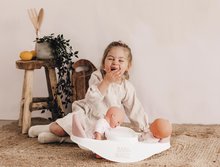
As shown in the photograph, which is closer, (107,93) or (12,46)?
(107,93)

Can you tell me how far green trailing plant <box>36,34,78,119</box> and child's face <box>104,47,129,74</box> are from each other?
0.34m

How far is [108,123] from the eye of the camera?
204cm

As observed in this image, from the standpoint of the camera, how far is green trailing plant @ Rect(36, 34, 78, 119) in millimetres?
2650

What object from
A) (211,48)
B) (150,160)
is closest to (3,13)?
(211,48)

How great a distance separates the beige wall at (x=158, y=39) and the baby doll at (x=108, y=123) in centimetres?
80

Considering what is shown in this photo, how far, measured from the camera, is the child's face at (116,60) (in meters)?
2.40

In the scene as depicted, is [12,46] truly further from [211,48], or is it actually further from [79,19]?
[211,48]

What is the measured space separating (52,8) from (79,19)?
0.18m

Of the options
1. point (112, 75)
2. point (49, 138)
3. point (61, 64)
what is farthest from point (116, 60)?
point (49, 138)

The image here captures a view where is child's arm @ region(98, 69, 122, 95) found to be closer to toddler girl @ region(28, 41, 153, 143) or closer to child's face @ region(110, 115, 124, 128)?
toddler girl @ region(28, 41, 153, 143)

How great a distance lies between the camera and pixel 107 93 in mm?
2434

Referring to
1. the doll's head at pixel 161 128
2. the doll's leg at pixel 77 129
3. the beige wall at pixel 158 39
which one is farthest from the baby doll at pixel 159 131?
the beige wall at pixel 158 39

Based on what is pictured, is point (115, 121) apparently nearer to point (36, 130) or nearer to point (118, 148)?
point (118, 148)

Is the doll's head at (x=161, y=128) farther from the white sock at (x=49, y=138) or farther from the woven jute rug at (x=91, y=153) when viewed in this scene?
the white sock at (x=49, y=138)
